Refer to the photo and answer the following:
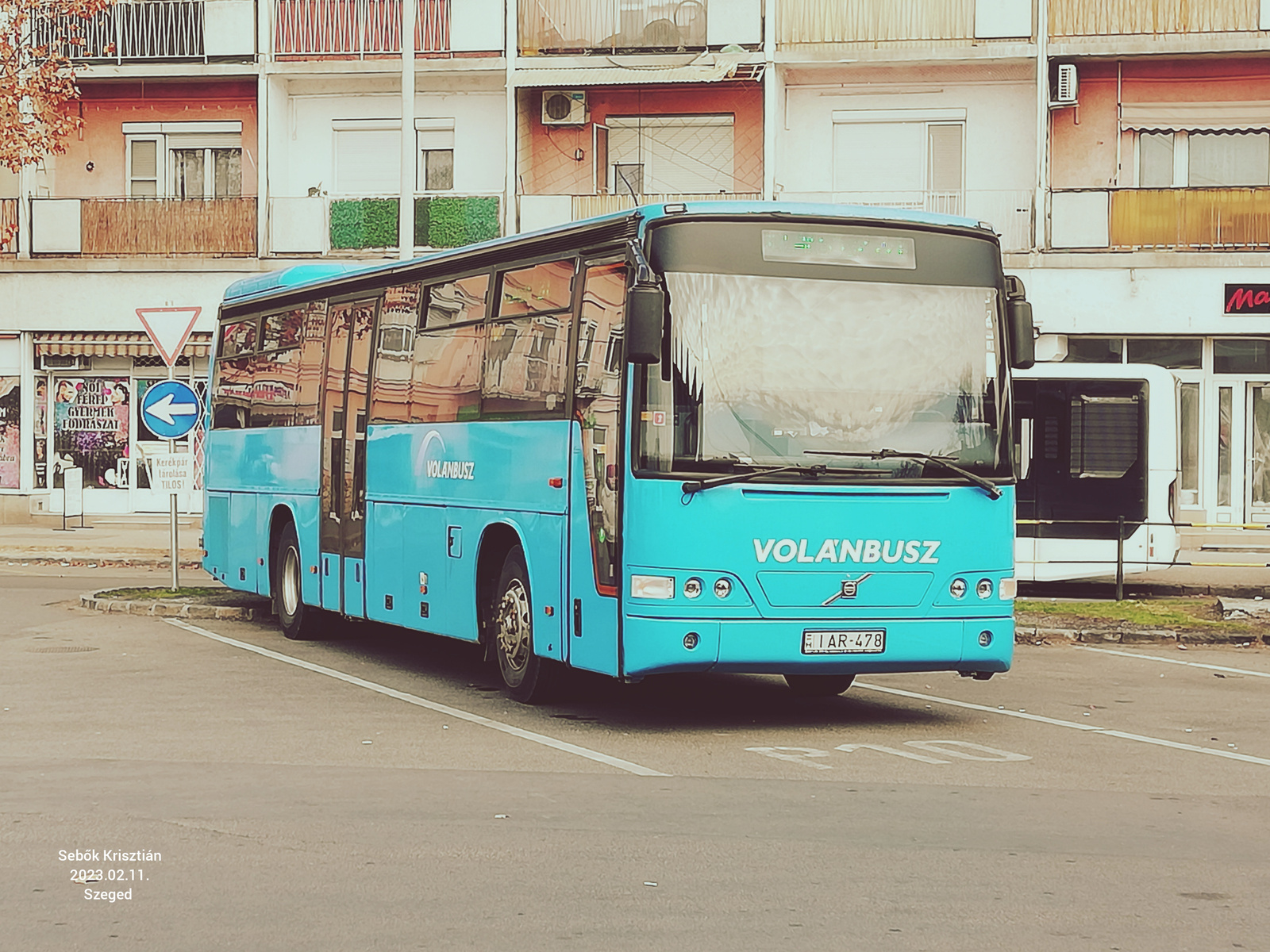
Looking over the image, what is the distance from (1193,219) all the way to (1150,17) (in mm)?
3260

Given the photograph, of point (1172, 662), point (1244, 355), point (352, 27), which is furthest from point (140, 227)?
point (1172, 662)

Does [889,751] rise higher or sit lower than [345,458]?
lower

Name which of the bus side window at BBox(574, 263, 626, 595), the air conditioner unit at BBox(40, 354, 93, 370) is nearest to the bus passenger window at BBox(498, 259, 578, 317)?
the bus side window at BBox(574, 263, 626, 595)

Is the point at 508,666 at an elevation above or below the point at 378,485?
below

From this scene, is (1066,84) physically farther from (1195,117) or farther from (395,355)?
(395,355)

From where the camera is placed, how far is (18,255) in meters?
33.8

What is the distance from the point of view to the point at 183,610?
62.1ft

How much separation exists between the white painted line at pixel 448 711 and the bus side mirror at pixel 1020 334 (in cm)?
359

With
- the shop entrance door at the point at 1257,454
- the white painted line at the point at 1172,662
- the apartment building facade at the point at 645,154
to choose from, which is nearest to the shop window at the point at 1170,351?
the apartment building facade at the point at 645,154

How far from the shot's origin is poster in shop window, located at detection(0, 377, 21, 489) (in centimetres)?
3428

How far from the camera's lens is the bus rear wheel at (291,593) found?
55.8ft

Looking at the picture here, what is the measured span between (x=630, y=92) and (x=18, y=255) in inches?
431

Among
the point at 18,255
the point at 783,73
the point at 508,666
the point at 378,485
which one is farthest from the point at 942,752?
the point at 18,255

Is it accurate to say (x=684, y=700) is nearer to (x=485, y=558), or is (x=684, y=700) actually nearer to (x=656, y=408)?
(x=485, y=558)
